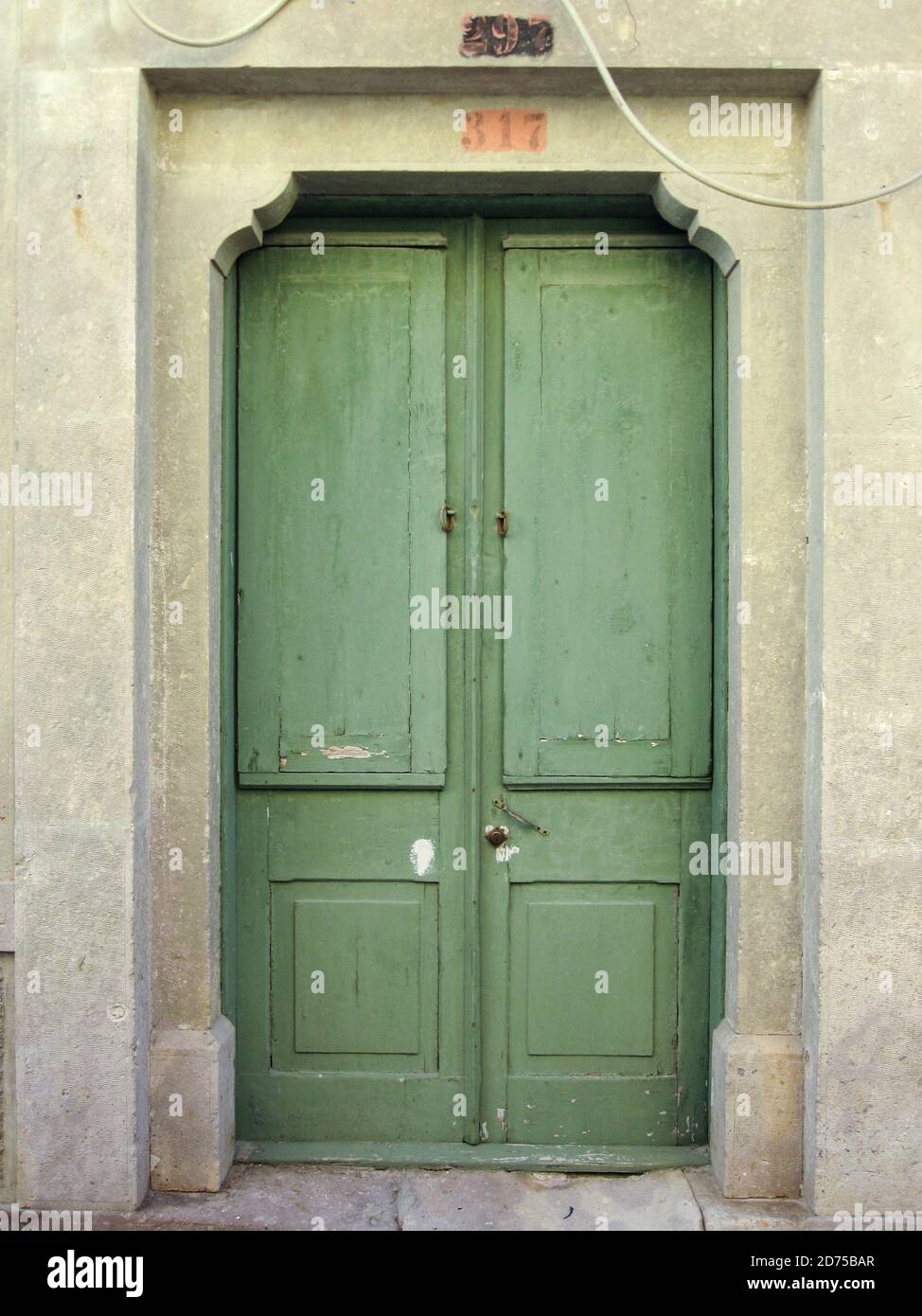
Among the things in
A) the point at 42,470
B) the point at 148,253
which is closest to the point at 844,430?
the point at 148,253

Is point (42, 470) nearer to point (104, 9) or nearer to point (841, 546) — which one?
point (104, 9)

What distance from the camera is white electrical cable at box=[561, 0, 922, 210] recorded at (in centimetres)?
325

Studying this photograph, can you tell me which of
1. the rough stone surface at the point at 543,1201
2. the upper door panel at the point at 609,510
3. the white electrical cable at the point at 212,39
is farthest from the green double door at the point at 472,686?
the white electrical cable at the point at 212,39

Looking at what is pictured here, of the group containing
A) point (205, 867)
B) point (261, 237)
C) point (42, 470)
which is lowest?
point (205, 867)

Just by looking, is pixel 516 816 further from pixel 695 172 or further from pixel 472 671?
pixel 695 172

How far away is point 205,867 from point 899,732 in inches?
92.2

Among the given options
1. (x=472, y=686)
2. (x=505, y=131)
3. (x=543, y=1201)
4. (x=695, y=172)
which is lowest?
(x=543, y=1201)

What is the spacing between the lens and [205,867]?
12.1ft

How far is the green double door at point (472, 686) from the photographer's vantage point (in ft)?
12.7

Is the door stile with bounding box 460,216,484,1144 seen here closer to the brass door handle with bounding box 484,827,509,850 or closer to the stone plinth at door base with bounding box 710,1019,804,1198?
the brass door handle with bounding box 484,827,509,850

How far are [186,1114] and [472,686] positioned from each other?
175 cm

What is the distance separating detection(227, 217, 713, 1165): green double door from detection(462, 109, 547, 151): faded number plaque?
31 cm

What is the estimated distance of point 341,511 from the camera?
3.89m

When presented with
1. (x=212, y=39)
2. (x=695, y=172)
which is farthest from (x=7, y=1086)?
(x=695, y=172)
